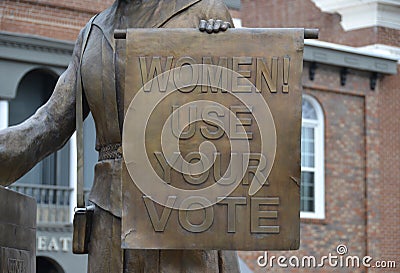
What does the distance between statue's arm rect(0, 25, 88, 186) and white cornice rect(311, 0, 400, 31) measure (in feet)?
71.9

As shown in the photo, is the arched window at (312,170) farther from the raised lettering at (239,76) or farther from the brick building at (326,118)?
the raised lettering at (239,76)

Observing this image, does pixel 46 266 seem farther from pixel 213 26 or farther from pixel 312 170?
pixel 213 26

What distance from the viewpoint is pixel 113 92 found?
15.5ft

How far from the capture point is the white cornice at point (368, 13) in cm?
2672

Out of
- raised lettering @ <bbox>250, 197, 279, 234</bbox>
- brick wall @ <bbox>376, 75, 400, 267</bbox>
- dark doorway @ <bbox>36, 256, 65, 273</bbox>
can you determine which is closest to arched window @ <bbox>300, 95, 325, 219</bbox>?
brick wall @ <bbox>376, 75, 400, 267</bbox>

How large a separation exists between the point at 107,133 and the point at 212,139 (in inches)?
20.1

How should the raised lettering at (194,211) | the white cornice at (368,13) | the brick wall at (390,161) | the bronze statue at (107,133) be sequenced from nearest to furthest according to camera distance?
the raised lettering at (194,211) < the bronze statue at (107,133) < the brick wall at (390,161) < the white cornice at (368,13)

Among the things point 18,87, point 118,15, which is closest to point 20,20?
point 18,87

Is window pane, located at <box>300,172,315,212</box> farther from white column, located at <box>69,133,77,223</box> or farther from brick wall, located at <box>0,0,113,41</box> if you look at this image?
brick wall, located at <box>0,0,113,41</box>

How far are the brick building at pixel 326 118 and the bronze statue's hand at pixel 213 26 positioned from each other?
1664 cm

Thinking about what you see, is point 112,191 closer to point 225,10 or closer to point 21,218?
point 21,218

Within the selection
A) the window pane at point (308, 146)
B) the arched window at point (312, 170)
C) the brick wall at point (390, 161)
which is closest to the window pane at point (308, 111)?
the arched window at point (312, 170)

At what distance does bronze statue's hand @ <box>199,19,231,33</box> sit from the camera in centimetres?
452

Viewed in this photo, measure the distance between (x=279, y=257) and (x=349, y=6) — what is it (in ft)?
20.4
